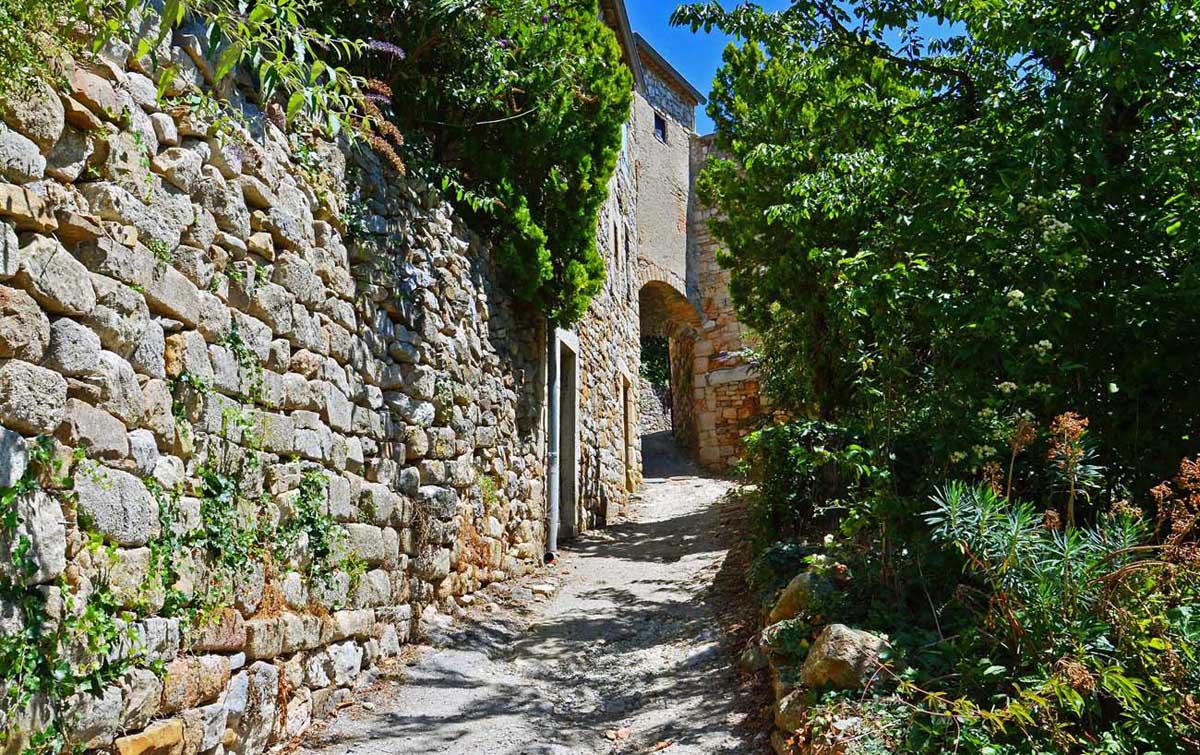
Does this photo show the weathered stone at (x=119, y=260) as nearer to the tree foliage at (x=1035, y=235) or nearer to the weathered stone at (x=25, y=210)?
the weathered stone at (x=25, y=210)

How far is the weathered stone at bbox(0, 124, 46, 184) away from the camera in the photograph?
223 centimetres

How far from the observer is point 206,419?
309 cm

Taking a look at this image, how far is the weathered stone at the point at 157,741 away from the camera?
248 centimetres

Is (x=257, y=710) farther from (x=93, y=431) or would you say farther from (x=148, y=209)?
(x=148, y=209)

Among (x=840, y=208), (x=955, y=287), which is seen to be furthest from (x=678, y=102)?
(x=955, y=287)

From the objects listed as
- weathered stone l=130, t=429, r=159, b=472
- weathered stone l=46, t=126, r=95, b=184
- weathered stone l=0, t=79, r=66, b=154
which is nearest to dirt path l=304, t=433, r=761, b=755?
weathered stone l=130, t=429, r=159, b=472

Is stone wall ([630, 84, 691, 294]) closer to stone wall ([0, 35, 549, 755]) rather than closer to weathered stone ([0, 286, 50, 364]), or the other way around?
stone wall ([0, 35, 549, 755])

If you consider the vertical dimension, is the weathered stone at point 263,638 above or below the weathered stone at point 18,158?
below

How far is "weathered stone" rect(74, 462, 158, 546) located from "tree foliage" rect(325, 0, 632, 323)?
2.89m

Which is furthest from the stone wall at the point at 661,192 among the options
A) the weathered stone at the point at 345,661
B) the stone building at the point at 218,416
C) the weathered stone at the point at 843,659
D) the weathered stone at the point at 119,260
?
the weathered stone at the point at 119,260

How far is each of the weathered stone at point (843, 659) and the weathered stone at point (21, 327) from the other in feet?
9.55

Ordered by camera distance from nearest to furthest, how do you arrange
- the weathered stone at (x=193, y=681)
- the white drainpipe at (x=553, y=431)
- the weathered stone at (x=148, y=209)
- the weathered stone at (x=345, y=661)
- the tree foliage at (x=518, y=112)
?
the weathered stone at (x=148, y=209) → the weathered stone at (x=193, y=681) → the weathered stone at (x=345, y=661) → the tree foliage at (x=518, y=112) → the white drainpipe at (x=553, y=431)

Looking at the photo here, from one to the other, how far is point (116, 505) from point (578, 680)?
2.80 metres

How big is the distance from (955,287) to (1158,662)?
1.90 meters
